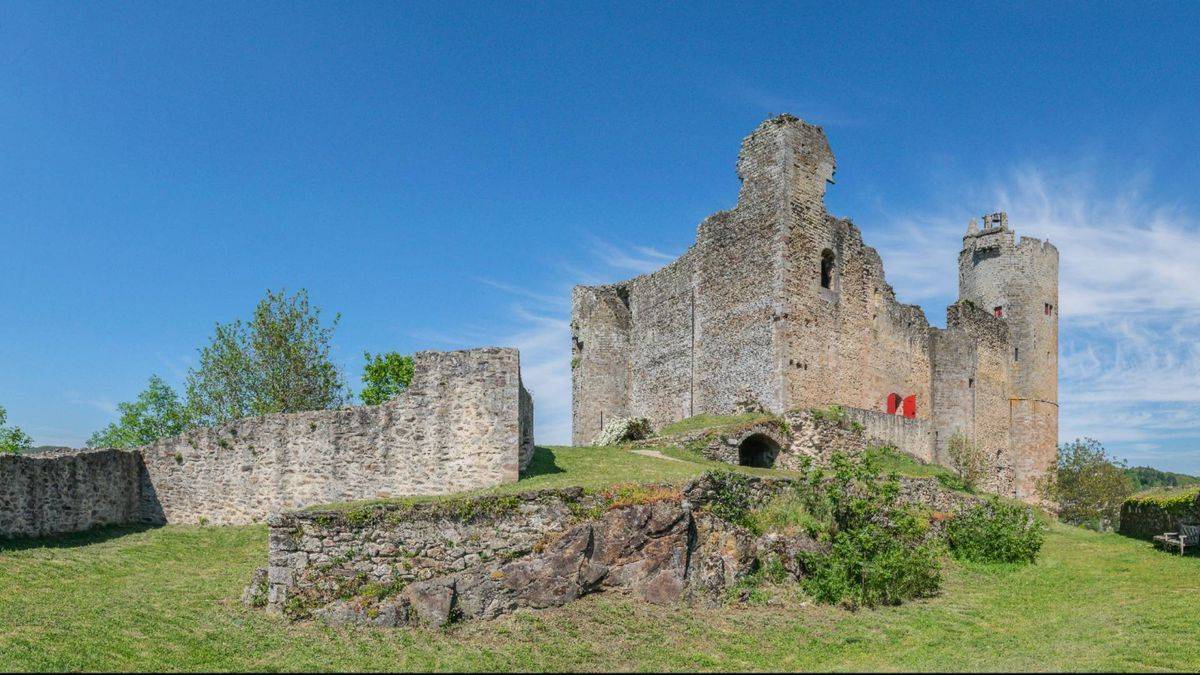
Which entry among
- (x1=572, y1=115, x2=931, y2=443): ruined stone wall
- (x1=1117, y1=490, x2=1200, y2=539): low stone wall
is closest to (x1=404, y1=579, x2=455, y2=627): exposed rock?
(x1=1117, y1=490, x2=1200, y2=539): low stone wall

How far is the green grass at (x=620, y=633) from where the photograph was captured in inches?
412

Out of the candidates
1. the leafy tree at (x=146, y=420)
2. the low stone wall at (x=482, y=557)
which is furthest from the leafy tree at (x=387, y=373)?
the low stone wall at (x=482, y=557)

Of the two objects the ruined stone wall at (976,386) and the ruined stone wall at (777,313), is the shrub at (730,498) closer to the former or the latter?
the ruined stone wall at (777,313)

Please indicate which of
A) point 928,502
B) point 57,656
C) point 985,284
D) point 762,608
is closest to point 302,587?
point 57,656

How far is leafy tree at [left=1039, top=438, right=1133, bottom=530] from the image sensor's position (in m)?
36.2

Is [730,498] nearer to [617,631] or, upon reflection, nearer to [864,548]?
[864,548]

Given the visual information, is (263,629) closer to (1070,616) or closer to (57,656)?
(57,656)

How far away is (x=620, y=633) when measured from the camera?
11617 mm

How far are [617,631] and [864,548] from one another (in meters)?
4.91

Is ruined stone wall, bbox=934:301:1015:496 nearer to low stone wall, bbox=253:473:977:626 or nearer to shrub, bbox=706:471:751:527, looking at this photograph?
shrub, bbox=706:471:751:527

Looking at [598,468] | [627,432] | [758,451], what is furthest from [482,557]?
[758,451]

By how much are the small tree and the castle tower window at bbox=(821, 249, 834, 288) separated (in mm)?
9409

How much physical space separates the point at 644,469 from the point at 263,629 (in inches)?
366

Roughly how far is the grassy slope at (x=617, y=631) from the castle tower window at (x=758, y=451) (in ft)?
34.5
